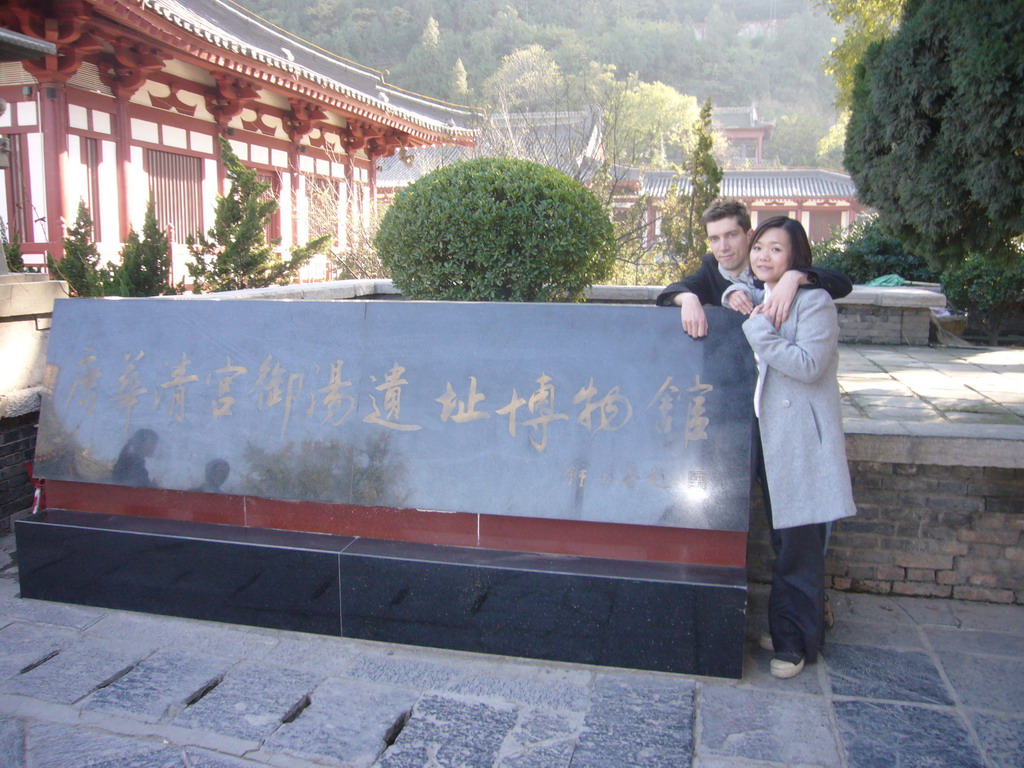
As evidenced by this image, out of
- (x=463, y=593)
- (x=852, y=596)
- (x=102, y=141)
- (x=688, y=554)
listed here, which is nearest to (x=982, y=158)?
(x=852, y=596)

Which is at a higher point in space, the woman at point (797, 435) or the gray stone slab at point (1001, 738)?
the woman at point (797, 435)

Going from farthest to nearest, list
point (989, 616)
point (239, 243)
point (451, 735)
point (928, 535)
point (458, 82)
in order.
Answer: point (458, 82) → point (239, 243) → point (928, 535) → point (989, 616) → point (451, 735)

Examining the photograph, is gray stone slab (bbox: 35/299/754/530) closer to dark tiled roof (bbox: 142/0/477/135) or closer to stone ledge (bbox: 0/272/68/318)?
stone ledge (bbox: 0/272/68/318)

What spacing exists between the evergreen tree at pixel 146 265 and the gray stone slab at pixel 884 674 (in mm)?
5161

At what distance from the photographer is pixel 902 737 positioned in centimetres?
238

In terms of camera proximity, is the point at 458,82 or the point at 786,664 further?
the point at 458,82

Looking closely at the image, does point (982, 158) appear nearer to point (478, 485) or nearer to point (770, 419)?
point (770, 419)

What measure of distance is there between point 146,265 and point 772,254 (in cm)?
512

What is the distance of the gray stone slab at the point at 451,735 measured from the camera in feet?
7.52

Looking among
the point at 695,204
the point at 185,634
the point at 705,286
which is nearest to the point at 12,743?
the point at 185,634

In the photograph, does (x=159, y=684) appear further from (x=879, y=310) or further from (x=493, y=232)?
(x=879, y=310)

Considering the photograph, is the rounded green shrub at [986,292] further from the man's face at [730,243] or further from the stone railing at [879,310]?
the man's face at [730,243]

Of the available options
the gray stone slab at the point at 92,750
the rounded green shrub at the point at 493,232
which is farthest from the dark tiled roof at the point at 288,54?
the gray stone slab at the point at 92,750

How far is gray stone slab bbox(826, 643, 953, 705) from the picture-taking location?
2.60 metres
